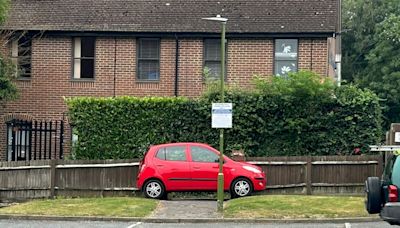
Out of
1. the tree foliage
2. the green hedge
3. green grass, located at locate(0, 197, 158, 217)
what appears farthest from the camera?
the tree foliage

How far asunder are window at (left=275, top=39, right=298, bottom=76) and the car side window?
22.5ft

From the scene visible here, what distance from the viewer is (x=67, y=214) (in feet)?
58.8

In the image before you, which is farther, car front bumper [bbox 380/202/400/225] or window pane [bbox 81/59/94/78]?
window pane [bbox 81/59/94/78]

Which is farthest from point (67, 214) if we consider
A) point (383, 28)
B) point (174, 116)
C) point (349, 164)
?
point (383, 28)

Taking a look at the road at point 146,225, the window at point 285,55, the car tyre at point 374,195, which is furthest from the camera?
the window at point 285,55

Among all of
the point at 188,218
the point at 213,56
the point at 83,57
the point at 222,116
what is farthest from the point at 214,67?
the point at 188,218

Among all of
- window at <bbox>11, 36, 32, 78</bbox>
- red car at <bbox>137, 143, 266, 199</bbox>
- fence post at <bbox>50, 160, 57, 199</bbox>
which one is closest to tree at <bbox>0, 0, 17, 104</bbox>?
window at <bbox>11, 36, 32, 78</bbox>

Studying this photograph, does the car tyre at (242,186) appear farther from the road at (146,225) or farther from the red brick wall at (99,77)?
the red brick wall at (99,77)

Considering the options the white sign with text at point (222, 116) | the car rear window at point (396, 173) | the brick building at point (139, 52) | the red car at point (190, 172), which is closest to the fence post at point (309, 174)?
the red car at point (190, 172)

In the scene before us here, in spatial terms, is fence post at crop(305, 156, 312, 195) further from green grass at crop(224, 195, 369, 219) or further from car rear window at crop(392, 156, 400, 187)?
car rear window at crop(392, 156, 400, 187)

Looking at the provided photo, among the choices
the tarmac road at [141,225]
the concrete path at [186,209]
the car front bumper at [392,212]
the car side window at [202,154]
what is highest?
the car side window at [202,154]

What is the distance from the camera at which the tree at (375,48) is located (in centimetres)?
5203

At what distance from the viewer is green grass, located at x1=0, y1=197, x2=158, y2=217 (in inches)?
711

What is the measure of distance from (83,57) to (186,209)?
1025 cm
